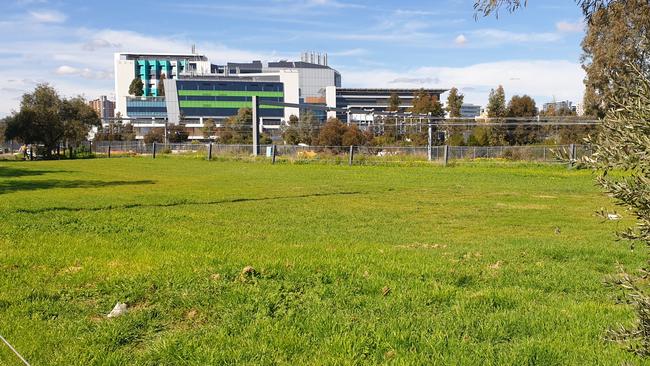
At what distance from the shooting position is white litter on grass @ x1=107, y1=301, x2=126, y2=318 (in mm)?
5340

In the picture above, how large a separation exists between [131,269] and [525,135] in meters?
60.8

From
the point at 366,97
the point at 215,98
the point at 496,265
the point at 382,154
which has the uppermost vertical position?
the point at 366,97

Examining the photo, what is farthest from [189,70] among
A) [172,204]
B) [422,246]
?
[422,246]

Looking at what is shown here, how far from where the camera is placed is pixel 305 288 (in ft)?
20.6

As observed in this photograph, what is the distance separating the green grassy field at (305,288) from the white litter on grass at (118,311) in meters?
0.09

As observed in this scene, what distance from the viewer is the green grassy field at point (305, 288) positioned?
179 inches

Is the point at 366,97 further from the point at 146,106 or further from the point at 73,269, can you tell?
the point at 73,269

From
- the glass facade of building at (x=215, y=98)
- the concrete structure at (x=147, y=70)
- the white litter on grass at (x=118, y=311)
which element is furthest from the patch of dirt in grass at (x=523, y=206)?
the concrete structure at (x=147, y=70)

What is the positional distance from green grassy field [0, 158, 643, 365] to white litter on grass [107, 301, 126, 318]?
86 millimetres

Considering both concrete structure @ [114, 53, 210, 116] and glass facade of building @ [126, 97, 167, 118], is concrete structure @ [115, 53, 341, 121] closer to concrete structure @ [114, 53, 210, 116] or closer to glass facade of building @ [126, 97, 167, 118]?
concrete structure @ [114, 53, 210, 116]

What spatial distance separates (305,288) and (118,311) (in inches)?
74.7

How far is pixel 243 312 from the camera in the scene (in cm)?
543

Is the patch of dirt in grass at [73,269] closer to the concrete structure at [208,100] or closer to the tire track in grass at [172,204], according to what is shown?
the tire track in grass at [172,204]

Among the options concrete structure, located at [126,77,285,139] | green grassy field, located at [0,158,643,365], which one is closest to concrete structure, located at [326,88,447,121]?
concrete structure, located at [126,77,285,139]
